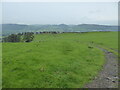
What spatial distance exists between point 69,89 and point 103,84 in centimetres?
586

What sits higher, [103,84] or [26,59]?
[26,59]

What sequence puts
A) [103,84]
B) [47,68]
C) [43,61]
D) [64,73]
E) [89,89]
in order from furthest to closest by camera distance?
[43,61] < [47,68] < [64,73] < [103,84] < [89,89]

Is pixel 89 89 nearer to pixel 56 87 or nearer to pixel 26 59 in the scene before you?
pixel 56 87

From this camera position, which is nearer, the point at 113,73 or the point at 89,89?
the point at 89,89

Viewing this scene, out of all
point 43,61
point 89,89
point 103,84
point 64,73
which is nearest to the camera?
point 89,89

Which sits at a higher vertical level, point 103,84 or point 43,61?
point 43,61

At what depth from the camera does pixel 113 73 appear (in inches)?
1219

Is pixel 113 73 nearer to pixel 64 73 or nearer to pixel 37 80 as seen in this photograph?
pixel 64 73

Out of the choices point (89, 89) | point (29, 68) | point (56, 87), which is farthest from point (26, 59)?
point (89, 89)

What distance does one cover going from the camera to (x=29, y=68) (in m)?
30.5

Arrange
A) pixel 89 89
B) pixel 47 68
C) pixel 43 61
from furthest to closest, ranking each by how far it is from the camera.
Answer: pixel 43 61, pixel 47 68, pixel 89 89

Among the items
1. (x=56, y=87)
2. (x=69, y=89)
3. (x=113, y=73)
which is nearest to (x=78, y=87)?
(x=69, y=89)

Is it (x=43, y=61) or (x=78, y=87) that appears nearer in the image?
(x=78, y=87)

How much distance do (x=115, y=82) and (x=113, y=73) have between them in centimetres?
506
